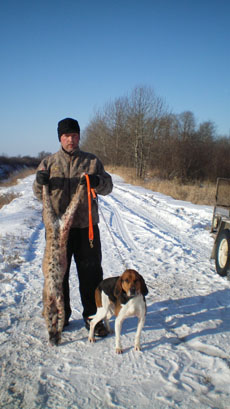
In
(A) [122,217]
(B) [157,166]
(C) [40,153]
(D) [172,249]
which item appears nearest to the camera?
(D) [172,249]

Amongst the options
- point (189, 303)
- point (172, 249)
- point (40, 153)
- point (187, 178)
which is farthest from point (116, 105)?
point (40, 153)

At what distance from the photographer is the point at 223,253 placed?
562 cm

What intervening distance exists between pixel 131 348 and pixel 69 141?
2.46 m

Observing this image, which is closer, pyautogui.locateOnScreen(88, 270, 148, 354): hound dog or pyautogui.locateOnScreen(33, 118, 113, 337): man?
pyautogui.locateOnScreen(88, 270, 148, 354): hound dog

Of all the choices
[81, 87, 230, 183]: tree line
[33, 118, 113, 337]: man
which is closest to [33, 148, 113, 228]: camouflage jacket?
[33, 118, 113, 337]: man

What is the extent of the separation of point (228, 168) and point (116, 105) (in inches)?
805

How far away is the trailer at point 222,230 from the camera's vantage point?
5.43 m

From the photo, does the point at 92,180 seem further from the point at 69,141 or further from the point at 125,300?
the point at 125,300

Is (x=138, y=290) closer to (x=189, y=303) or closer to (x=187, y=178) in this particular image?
(x=189, y=303)

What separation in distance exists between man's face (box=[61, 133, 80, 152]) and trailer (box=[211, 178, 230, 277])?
343 centimetres

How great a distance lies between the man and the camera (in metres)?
3.46

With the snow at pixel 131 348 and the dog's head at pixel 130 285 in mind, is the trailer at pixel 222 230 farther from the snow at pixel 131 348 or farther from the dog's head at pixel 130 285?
the dog's head at pixel 130 285

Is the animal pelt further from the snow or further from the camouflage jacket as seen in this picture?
the snow

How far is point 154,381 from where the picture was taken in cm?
277
